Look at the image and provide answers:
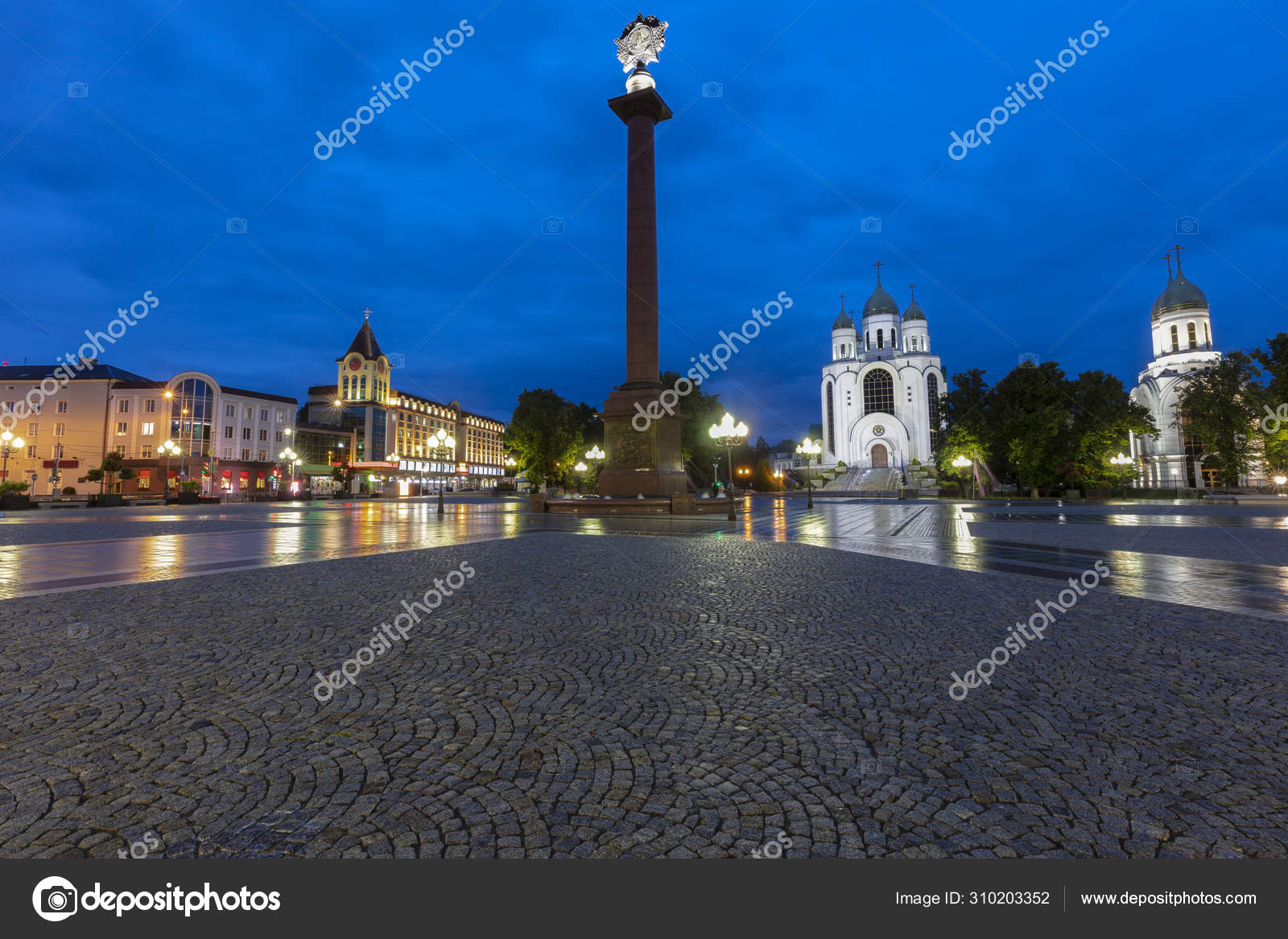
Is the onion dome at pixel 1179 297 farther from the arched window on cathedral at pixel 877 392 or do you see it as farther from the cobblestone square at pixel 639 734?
the cobblestone square at pixel 639 734

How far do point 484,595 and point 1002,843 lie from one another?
6.14m

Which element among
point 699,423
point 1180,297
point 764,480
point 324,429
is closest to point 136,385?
point 324,429

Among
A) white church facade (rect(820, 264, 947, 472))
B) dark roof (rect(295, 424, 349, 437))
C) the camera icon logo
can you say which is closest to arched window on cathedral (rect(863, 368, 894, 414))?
white church facade (rect(820, 264, 947, 472))

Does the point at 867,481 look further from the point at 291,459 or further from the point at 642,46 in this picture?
the point at 291,459

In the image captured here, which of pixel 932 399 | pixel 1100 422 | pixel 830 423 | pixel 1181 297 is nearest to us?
pixel 1100 422

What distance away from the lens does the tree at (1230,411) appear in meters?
38.9

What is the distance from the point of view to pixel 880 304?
305 feet

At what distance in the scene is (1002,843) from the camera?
2.17m

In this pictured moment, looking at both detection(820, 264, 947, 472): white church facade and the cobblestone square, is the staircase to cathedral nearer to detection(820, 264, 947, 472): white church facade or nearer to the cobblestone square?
detection(820, 264, 947, 472): white church facade

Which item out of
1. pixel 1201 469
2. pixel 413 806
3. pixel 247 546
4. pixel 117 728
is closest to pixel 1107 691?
pixel 413 806

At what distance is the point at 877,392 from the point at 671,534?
77787 mm

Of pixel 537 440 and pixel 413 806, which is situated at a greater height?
pixel 537 440

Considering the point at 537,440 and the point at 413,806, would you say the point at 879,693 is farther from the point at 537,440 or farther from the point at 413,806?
the point at 537,440

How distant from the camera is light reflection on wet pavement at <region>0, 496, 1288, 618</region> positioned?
8.17 m
